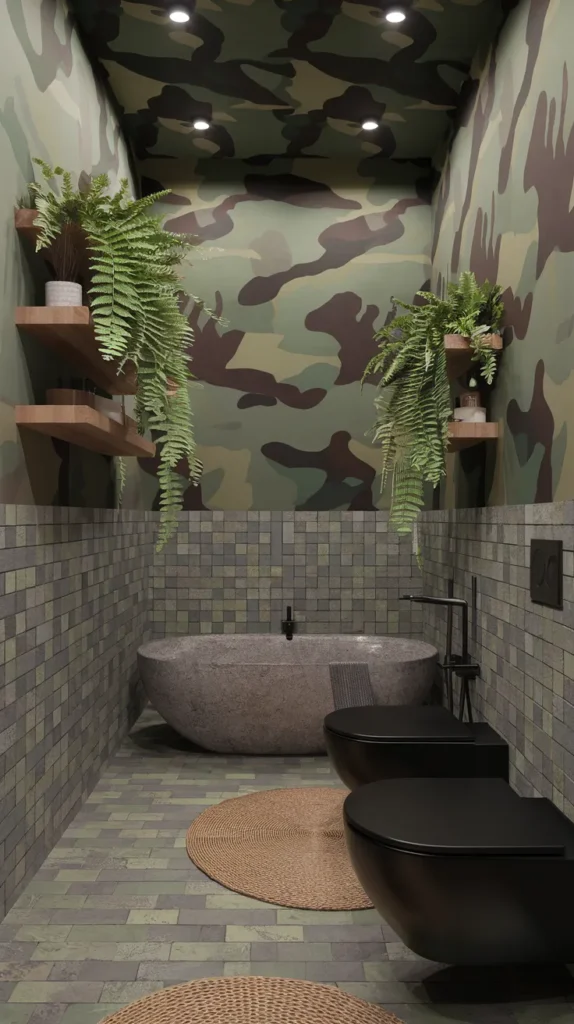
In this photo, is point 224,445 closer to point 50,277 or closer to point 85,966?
point 50,277

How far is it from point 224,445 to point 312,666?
58.7 inches

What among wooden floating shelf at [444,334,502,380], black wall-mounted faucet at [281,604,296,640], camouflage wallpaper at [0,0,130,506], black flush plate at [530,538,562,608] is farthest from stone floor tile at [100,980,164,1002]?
black wall-mounted faucet at [281,604,296,640]

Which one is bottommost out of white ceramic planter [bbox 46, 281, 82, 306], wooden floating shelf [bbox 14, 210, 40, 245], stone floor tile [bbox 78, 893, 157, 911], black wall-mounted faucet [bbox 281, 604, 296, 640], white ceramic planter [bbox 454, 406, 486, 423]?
stone floor tile [bbox 78, 893, 157, 911]

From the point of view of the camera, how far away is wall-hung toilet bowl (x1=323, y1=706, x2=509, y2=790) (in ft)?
7.54

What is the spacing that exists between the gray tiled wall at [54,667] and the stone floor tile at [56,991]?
1.06 ft

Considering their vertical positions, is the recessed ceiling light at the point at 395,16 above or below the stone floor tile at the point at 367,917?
above

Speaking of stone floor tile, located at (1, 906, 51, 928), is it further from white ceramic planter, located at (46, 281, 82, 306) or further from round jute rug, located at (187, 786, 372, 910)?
white ceramic planter, located at (46, 281, 82, 306)

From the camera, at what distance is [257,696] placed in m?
3.35

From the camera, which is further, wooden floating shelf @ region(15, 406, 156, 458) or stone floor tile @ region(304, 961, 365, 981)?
wooden floating shelf @ region(15, 406, 156, 458)

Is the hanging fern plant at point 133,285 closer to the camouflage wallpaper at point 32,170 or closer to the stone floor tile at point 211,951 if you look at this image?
the camouflage wallpaper at point 32,170

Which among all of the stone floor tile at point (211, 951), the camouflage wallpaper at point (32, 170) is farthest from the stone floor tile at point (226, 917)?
the camouflage wallpaper at point (32, 170)

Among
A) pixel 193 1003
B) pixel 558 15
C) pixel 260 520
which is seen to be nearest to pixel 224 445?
pixel 260 520

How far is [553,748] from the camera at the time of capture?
2.04 meters

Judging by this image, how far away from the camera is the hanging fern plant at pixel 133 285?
7.20ft
